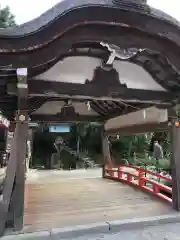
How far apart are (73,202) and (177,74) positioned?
373 cm

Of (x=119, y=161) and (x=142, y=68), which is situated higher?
(x=142, y=68)

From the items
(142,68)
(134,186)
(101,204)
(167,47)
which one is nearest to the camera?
(167,47)

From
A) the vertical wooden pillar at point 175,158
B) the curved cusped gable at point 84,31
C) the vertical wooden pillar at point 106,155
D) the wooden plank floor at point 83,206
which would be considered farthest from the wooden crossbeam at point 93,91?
the vertical wooden pillar at point 106,155

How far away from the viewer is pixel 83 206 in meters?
5.28

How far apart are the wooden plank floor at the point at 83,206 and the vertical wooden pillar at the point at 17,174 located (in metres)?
0.33

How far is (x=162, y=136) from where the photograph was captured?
71.2 feet

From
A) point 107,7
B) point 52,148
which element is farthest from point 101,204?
point 52,148

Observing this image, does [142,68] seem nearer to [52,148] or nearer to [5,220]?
[5,220]

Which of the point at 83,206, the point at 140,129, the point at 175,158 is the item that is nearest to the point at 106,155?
the point at 140,129

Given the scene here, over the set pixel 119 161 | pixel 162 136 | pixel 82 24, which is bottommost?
pixel 119 161

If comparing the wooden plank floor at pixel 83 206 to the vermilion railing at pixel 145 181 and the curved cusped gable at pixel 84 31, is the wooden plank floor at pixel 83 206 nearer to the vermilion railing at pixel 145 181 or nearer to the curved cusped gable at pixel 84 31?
the vermilion railing at pixel 145 181

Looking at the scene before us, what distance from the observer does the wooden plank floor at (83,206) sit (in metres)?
4.30

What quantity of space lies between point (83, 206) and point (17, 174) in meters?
1.98

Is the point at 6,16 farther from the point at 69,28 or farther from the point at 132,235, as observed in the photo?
the point at 132,235
